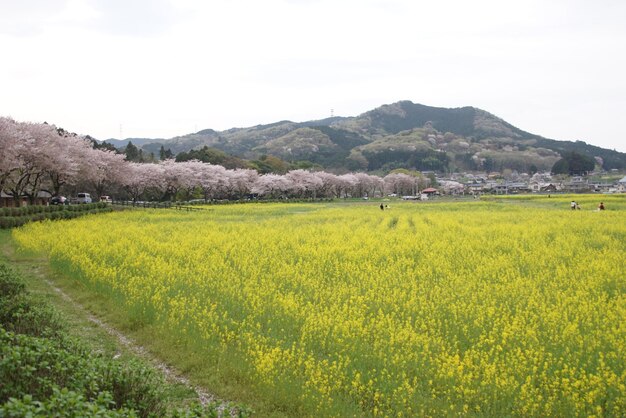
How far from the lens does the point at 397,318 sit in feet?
35.0

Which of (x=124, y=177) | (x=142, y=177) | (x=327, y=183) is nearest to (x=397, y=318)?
(x=124, y=177)

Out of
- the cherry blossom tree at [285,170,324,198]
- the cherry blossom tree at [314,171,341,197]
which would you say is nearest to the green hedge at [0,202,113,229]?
the cherry blossom tree at [285,170,324,198]

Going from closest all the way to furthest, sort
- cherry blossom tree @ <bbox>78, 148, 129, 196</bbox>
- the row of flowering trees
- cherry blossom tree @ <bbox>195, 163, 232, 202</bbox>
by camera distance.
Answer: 1. the row of flowering trees
2. cherry blossom tree @ <bbox>78, 148, 129, 196</bbox>
3. cherry blossom tree @ <bbox>195, 163, 232, 202</bbox>

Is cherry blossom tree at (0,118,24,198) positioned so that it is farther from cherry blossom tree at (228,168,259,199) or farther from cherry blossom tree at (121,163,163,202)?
cherry blossom tree at (228,168,259,199)

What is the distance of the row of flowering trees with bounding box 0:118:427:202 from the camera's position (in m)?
38.2

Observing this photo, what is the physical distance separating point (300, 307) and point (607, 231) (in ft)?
71.1

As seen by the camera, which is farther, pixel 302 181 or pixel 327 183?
pixel 327 183

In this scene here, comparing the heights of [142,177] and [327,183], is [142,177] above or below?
above

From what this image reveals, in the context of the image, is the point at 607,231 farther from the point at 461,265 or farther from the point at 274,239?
the point at 274,239

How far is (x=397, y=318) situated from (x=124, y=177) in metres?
60.6

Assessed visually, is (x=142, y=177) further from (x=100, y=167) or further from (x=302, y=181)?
(x=302, y=181)

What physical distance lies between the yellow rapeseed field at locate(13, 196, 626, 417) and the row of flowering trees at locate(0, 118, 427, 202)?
2143cm

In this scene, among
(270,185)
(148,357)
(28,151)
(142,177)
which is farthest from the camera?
(270,185)

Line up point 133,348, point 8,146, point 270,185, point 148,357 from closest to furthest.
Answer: point 148,357, point 133,348, point 8,146, point 270,185
